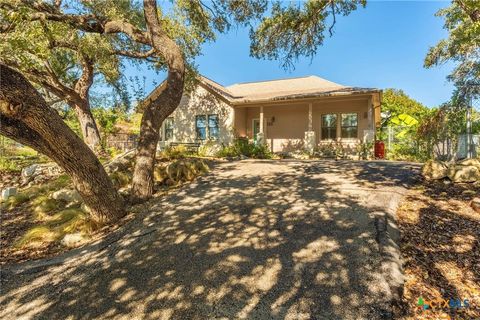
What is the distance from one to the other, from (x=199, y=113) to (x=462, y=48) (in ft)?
43.4

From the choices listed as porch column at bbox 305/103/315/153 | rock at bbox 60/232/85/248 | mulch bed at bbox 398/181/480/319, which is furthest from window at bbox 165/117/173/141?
mulch bed at bbox 398/181/480/319

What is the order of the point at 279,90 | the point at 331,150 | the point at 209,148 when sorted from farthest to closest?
1. the point at 279,90
2. the point at 209,148
3. the point at 331,150

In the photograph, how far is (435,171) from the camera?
6562mm

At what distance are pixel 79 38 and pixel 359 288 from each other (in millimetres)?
9921

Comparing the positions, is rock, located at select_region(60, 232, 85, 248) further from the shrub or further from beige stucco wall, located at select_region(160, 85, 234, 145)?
beige stucco wall, located at select_region(160, 85, 234, 145)

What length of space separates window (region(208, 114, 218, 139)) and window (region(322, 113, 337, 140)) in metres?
6.27

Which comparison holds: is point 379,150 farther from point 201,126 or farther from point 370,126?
point 201,126

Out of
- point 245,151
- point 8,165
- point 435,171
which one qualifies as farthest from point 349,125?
point 8,165

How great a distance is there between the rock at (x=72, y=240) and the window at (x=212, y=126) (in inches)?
454

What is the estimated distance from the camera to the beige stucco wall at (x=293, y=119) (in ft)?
46.3

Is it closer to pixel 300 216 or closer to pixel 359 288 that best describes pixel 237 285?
pixel 359 288

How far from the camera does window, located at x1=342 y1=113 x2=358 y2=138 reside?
46.9 feet

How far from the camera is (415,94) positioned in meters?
27.7

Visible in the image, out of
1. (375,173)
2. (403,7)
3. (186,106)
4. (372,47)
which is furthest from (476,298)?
(186,106)
